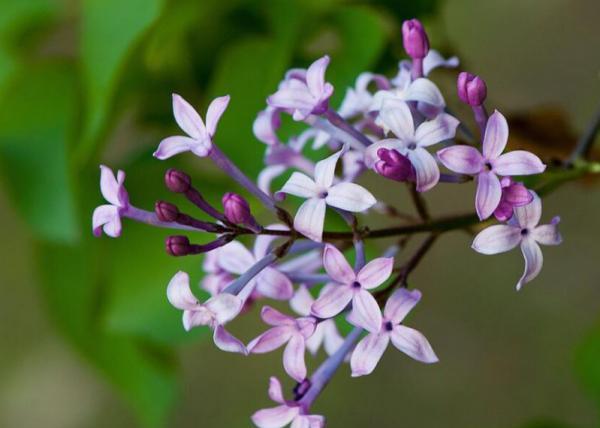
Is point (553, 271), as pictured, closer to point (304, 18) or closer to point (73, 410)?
point (304, 18)

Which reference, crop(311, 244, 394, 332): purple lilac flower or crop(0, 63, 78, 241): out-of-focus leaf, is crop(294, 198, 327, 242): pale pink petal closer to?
crop(311, 244, 394, 332): purple lilac flower

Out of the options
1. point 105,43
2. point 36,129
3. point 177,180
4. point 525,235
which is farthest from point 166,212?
point 36,129

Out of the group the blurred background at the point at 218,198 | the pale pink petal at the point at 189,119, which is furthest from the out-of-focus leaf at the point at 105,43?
the pale pink petal at the point at 189,119

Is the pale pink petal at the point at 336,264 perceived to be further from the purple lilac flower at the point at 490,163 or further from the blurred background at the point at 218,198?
the blurred background at the point at 218,198

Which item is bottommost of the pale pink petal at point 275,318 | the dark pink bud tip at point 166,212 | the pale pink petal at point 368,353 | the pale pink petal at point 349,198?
the pale pink petal at point 275,318

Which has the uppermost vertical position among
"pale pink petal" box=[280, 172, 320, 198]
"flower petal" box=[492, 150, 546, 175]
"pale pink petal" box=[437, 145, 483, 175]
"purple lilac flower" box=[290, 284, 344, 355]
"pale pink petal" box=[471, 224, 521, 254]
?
"flower petal" box=[492, 150, 546, 175]

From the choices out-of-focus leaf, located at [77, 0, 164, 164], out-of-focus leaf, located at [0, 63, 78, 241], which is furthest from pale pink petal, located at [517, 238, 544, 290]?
out-of-focus leaf, located at [0, 63, 78, 241]

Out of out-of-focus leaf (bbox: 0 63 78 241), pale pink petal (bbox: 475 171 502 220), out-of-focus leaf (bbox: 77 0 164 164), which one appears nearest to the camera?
pale pink petal (bbox: 475 171 502 220)
